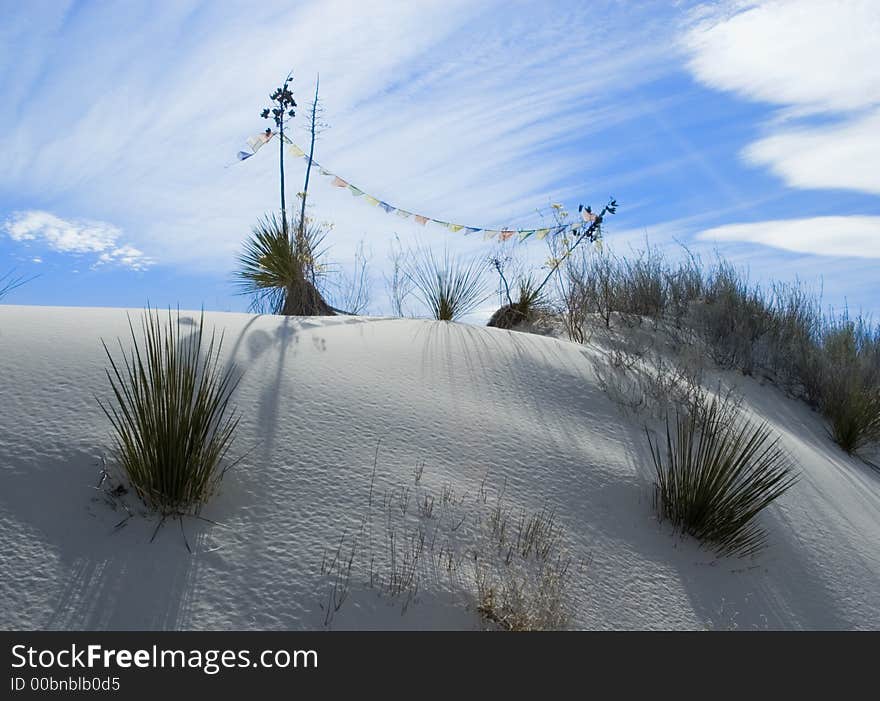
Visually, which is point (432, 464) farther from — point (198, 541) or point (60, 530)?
point (60, 530)

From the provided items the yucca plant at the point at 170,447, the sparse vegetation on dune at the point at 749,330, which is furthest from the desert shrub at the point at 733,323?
the yucca plant at the point at 170,447

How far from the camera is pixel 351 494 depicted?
111 inches

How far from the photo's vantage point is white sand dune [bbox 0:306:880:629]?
2.31 metres

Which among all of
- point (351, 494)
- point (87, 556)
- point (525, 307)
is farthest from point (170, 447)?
point (525, 307)

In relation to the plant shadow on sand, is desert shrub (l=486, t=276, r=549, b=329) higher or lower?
higher

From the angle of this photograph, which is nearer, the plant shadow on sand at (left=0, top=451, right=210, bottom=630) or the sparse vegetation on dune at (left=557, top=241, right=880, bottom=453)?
the plant shadow on sand at (left=0, top=451, right=210, bottom=630)

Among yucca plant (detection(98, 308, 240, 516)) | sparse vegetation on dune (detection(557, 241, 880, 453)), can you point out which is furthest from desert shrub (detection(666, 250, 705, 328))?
yucca plant (detection(98, 308, 240, 516))

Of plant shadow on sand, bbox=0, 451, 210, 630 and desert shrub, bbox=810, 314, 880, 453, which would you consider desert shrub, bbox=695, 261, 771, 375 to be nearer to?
desert shrub, bbox=810, 314, 880, 453

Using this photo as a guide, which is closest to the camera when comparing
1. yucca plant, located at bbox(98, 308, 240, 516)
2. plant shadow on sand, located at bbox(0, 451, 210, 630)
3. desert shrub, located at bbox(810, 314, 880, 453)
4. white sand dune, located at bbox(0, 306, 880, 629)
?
plant shadow on sand, located at bbox(0, 451, 210, 630)
